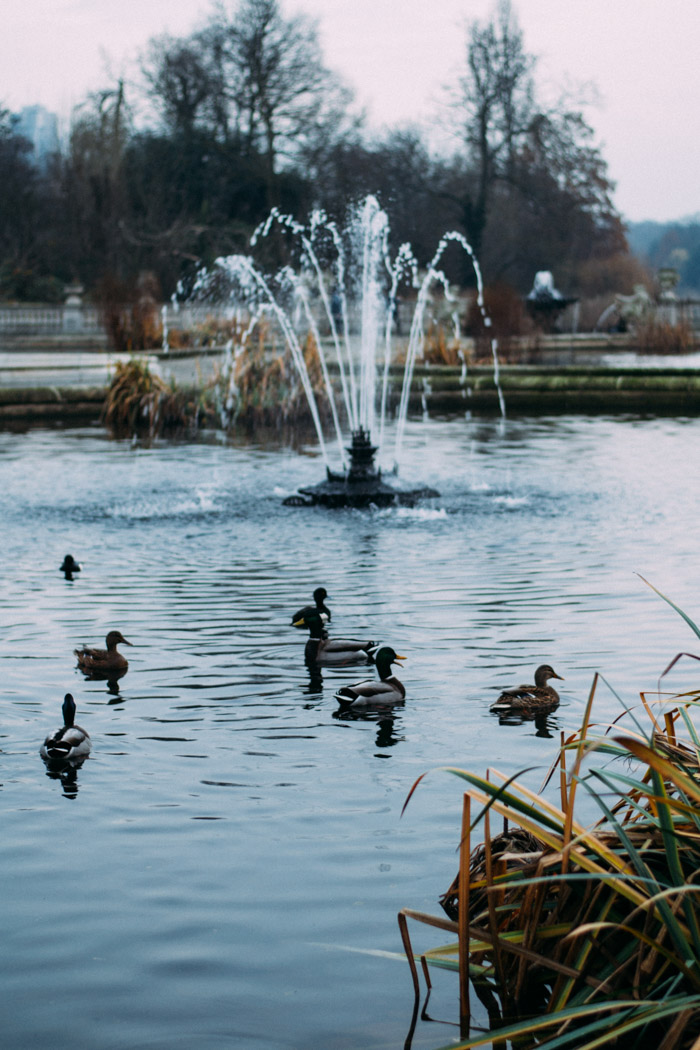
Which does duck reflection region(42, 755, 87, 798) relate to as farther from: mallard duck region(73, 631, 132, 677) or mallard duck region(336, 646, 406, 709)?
mallard duck region(73, 631, 132, 677)

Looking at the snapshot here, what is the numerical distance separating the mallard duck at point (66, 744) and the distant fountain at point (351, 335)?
8.01 m

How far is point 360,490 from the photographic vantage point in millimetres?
14031

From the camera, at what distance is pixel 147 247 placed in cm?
5447

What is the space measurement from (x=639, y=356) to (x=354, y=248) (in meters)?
11.8

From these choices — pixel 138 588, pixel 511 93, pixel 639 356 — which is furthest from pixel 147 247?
pixel 138 588

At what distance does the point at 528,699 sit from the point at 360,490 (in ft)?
24.7

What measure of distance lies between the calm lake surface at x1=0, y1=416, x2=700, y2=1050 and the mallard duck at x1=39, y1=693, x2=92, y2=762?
10 centimetres

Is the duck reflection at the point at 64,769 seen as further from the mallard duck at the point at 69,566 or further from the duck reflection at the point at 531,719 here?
the mallard duck at the point at 69,566

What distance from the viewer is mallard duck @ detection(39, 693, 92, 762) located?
5.96 metres

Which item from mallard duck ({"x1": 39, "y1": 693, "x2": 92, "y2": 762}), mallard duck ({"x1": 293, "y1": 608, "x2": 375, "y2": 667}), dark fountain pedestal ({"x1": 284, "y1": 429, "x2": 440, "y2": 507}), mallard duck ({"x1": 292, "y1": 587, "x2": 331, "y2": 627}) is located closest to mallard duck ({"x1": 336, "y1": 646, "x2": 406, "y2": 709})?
mallard duck ({"x1": 293, "y1": 608, "x2": 375, "y2": 667})

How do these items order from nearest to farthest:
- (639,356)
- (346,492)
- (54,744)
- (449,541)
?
(54,744) < (449,541) < (346,492) < (639,356)

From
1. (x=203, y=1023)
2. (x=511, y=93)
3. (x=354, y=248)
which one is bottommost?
(x=203, y=1023)

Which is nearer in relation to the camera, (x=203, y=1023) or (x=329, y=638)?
(x=203, y=1023)

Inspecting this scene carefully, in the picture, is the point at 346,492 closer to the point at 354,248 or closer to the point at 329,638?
the point at 329,638
